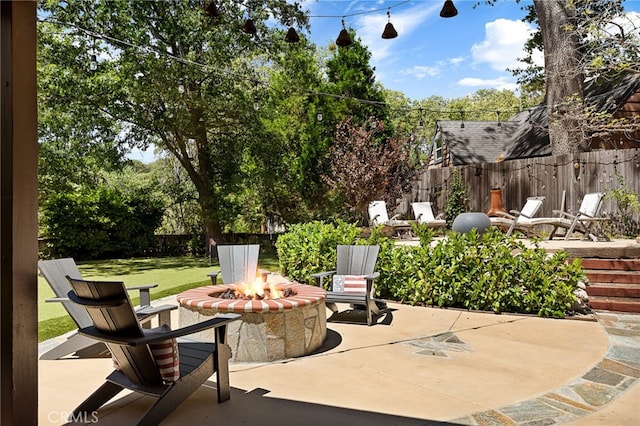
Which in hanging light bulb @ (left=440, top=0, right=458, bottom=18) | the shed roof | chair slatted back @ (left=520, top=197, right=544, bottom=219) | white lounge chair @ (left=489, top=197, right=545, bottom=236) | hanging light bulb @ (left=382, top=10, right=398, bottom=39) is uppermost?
the shed roof

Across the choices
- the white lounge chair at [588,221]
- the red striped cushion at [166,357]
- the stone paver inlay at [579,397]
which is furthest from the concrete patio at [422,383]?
the white lounge chair at [588,221]

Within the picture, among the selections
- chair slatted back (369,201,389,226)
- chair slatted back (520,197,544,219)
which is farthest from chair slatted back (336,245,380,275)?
chair slatted back (520,197,544,219)

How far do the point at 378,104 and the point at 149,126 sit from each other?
22.0ft

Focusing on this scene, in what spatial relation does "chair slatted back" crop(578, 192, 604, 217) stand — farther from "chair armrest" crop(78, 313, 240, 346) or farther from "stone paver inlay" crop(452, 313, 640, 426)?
"chair armrest" crop(78, 313, 240, 346)

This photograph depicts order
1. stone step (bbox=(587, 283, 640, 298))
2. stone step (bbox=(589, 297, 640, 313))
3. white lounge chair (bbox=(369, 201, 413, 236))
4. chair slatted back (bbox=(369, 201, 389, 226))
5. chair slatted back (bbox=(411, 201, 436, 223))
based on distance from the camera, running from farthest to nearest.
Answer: chair slatted back (bbox=(411, 201, 436, 223)), chair slatted back (bbox=(369, 201, 389, 226)), white lounge chair (bbox=(369, 201, 413, 236)), stone step (bbox=(587, 283, 640, 298)), stone step (bbox=(589, 297, 640, 313))

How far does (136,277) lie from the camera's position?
8875 mm

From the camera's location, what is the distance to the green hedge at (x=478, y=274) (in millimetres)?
5156

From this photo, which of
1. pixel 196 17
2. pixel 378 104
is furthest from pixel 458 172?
pixel 196 17

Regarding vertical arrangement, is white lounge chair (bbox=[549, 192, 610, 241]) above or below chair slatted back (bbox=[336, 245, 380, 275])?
above

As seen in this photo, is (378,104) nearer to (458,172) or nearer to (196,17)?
(458,172)

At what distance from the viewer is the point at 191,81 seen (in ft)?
38.2

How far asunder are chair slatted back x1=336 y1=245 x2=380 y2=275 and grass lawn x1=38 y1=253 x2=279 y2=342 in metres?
2.89

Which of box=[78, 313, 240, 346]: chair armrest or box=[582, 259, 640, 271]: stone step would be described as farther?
box=[582, 259, 640, 271]: stone step

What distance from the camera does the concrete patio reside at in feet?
8.43
